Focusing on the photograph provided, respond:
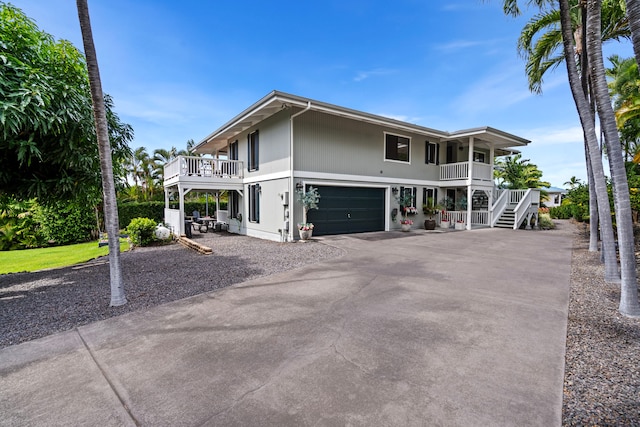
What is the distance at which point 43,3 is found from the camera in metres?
4.62

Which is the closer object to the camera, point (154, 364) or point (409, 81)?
point (154, 364)

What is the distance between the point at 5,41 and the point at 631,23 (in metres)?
8.36

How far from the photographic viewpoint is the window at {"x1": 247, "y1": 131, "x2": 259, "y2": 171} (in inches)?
517

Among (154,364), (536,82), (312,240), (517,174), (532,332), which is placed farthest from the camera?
(517,174)

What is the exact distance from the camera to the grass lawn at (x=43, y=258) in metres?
9.15

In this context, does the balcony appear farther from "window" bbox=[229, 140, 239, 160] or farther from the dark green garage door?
the dark green garage door

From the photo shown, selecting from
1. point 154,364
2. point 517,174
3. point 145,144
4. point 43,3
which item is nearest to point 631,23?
point 154,364

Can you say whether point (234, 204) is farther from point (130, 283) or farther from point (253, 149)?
point (130, 283)

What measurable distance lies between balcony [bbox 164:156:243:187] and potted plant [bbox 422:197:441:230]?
9928 millimetres

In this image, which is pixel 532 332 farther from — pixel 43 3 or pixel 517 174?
pixel 517 174

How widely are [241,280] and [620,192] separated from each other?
21.0 feet

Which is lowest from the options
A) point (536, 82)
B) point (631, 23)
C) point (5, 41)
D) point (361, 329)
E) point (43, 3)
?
point (361, 329)

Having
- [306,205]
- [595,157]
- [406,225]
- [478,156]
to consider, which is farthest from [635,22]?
[478,156]

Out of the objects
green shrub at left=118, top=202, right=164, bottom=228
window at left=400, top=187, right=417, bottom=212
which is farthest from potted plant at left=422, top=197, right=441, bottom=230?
green shrub at left=118, top=202, right=164, bottom=228
